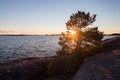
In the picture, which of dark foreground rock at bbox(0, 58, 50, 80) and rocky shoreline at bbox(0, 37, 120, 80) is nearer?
rocky shoreline at bbox(0, 37, 120, 80)

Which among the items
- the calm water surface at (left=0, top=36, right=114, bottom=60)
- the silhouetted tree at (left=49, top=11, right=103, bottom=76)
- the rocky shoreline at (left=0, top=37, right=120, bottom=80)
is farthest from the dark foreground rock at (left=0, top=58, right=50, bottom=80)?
the calm water surface at (left=0, top=36, right=114, bottom=60)

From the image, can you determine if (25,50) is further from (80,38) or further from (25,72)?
(25,72)

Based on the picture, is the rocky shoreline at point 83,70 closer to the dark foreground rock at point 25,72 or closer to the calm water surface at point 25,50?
the dark foreground rock at point 25,72

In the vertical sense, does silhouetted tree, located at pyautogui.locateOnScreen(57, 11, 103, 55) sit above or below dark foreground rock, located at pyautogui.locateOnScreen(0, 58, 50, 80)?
above

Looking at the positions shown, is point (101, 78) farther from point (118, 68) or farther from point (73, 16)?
point (73, 16)

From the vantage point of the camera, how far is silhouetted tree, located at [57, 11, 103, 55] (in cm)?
3117

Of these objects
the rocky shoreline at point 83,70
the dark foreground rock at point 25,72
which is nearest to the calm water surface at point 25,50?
the dark foreground rock at point 25,72

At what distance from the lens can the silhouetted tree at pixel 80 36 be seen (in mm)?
31166

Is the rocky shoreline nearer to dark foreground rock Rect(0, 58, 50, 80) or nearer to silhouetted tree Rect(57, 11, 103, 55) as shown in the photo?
dark foreground rock Rect(0, 58, 50, 80)

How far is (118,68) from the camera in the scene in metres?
21.1

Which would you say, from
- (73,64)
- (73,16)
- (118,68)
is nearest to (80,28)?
(73,16)

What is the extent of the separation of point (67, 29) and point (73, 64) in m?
7.73

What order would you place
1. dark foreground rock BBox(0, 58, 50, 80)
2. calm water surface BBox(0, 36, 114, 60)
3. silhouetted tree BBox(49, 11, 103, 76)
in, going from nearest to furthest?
dark foreground rock BBox(0, 58, 50, 80) → silhouetted tree BBox(49, 11, 103, 76) → calm water surface BBox(0, 36, 114, 60)

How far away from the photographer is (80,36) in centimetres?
3161
